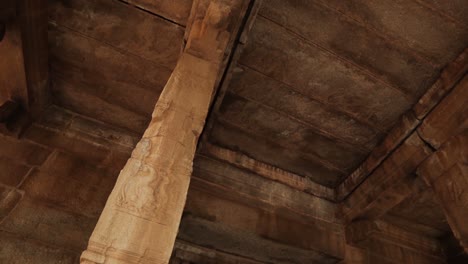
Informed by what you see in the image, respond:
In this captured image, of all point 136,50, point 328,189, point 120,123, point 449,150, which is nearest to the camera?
point 449,150

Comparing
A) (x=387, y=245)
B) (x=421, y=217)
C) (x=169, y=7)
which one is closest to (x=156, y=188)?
(x=169, y=7)

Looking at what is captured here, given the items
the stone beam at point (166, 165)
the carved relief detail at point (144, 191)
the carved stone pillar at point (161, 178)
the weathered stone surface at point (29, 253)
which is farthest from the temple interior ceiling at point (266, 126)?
the carved relief detail at point (144, 191)

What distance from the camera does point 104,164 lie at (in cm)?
358

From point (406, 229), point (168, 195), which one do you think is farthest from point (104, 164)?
point (406, 229)

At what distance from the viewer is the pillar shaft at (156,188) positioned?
1373mm

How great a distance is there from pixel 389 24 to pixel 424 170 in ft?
5.59

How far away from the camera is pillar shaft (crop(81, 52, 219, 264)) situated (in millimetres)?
1373

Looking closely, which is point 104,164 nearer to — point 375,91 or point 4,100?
point 4,100

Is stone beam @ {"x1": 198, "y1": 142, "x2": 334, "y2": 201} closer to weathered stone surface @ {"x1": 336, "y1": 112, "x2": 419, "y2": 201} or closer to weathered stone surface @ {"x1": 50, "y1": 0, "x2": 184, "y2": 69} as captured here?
weathered stone surface @ {"x1": 336, "y1": 112, "x2": 419, "y2": 201}

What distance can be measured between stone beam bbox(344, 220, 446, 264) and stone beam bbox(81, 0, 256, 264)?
11.0 feet

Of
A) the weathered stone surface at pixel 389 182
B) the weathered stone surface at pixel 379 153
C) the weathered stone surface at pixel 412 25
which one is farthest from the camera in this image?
the weathered stone surface at pixel 379 153

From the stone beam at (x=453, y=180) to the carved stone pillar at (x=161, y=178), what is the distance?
2.62m

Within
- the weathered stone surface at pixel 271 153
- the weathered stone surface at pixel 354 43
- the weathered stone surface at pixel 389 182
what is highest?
the weathered stone surface at pixel 354 43

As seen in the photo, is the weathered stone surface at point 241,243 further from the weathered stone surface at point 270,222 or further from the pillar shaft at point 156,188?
the pillar shaft at point 156,188
